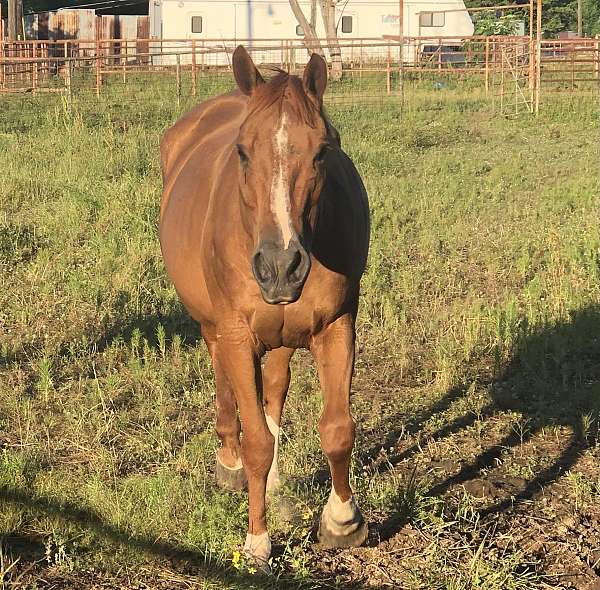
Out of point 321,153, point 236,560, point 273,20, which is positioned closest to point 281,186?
point 321,153

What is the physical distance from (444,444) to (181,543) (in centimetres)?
181

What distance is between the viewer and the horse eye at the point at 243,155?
313cm

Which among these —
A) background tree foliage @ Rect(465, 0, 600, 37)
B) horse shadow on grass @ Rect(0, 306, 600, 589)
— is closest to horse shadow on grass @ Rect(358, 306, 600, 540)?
horse shadow on grass @ Rect(0, 306, 600, 589)

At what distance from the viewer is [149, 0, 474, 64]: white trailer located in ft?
120

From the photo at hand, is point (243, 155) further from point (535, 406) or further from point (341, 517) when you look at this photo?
point (535, 406)

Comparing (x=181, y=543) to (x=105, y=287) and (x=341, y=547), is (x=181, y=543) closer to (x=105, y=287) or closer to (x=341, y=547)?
(x=341, y=547)

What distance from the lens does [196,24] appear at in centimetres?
3659

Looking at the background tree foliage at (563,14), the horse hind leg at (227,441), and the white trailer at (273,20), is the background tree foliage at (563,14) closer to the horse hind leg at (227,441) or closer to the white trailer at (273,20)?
the white trailer at (273,20)

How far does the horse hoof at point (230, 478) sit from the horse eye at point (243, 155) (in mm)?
1923

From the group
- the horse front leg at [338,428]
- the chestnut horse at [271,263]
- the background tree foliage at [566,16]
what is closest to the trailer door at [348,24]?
the background tree foliage at [566,16]

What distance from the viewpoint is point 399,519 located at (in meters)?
4.09

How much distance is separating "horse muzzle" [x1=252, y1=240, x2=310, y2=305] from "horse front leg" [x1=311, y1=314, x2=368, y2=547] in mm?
790

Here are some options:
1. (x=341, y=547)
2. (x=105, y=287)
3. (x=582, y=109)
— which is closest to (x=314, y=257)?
(x=341, y=547)

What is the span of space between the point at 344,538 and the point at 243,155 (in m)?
1.68
